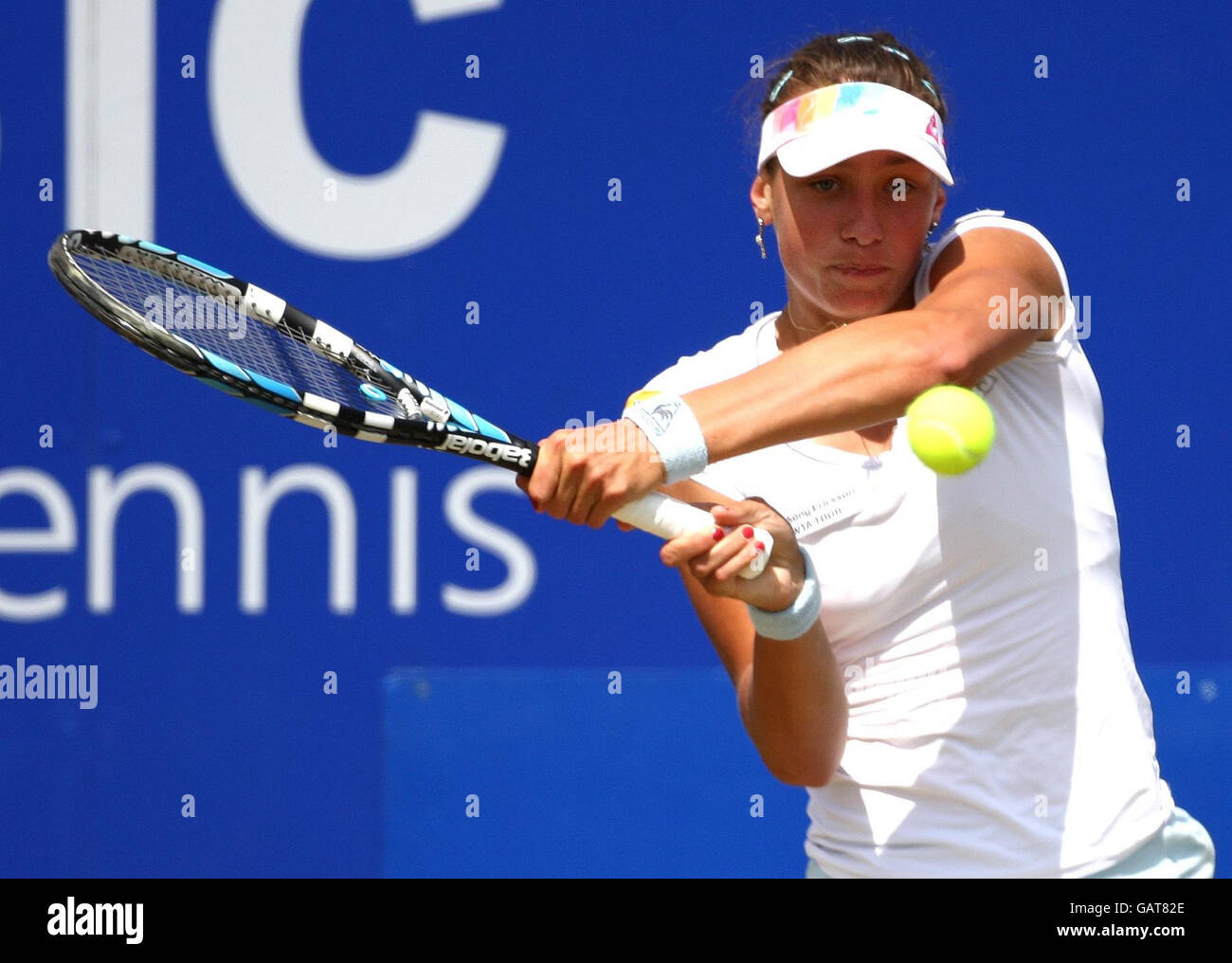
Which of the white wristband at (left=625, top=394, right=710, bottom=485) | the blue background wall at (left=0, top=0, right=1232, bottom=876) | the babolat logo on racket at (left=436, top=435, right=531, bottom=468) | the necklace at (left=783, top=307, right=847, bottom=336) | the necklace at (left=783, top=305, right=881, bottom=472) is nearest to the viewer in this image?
the white wristband at (left=625, top=394, right=710, bottom=485)

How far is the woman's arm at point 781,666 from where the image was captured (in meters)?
1.81

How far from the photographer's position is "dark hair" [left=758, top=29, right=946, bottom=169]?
1952 millimetres

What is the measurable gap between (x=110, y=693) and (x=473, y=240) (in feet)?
4.29

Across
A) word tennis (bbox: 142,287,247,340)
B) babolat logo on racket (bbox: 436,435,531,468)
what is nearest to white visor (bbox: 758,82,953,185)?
babolat logo on racket (bbox: 436,435,531,468)

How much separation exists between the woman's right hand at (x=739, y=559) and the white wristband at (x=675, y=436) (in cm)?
14

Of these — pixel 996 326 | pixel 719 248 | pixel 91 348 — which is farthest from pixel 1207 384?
pixel 91 348

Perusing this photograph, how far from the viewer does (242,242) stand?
11.4 ft

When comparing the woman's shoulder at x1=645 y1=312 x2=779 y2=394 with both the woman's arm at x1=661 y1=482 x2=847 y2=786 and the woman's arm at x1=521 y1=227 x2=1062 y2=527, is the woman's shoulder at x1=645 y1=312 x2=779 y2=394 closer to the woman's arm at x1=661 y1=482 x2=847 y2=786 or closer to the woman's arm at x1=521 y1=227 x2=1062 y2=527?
the woman's arm at x1=661 y1=482 x2=847 y2=786

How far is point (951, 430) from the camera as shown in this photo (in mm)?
1567

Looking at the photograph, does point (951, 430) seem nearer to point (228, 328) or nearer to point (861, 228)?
point (861, 228)

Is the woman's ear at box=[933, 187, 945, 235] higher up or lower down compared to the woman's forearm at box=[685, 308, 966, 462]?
higher up

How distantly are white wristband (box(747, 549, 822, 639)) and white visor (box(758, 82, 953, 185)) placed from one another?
1.58 ft

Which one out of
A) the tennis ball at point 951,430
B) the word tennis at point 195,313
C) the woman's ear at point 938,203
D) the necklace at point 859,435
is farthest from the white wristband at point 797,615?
the word tennis at point 195,313
